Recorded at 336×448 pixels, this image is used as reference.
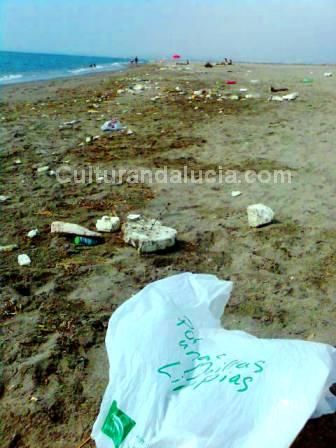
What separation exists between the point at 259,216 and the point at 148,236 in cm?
72

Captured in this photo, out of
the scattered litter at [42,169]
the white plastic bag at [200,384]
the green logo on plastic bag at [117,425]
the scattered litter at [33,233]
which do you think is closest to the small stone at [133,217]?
the scattered litter at [33,233]

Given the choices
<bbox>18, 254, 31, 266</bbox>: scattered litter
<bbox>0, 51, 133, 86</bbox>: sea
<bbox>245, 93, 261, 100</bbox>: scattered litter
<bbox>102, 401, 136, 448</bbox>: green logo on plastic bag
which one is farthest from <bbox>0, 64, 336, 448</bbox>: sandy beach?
<bbox>0, 51, 133, 86</bbox>: sea

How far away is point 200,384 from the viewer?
1.06m

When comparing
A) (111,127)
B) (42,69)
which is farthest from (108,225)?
(42,69)

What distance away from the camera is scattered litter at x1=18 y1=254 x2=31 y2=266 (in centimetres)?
229

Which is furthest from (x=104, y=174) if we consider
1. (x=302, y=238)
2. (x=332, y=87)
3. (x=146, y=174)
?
(x=332, y=87)

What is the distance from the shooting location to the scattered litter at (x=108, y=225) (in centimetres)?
264

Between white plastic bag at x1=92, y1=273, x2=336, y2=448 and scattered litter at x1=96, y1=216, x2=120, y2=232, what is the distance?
136 cm

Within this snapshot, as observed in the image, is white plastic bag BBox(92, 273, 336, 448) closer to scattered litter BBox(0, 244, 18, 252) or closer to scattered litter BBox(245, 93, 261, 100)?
scattered litter BBox(0, 244, 18, 252)

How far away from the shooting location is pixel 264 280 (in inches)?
83.2

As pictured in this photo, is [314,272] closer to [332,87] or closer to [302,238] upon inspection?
[302,238]

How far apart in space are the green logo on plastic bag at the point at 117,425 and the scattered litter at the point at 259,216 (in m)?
1.76

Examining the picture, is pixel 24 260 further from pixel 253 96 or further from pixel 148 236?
pixel 253 96

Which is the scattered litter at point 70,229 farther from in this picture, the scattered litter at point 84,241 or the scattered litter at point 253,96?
the scattered litter at point 253,96
